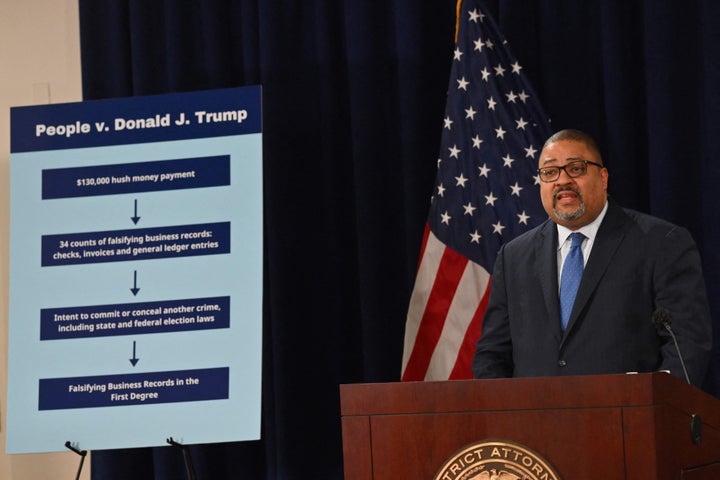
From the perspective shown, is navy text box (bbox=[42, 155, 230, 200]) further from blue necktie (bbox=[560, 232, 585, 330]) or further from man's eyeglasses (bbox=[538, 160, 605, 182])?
blue necktie (bbox=[560, 232, 585, 330])

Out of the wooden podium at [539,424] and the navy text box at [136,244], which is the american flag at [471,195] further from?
the wooden podium at [539,424]

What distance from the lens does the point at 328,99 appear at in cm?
525

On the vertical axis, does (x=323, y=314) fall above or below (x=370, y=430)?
above

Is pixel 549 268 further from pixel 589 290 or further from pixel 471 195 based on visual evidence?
pixel 471 195

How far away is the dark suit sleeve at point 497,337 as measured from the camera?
12.0ft

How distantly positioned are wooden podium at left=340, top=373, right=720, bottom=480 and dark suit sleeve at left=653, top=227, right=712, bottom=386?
→ 73 centimetres

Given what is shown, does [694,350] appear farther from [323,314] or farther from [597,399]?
[323,314]

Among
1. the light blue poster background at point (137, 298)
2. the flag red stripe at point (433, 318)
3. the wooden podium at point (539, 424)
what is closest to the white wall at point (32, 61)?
the light blue poster background at point (137, 298)

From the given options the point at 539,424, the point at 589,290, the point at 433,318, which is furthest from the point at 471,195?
the point at 539,424

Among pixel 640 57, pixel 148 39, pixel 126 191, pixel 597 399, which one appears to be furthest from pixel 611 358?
pixel 148 39

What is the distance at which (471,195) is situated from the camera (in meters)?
4.71

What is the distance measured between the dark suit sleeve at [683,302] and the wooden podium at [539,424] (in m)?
0.73

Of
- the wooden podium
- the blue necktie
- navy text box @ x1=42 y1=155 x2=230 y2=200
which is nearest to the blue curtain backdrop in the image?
navy text box @ x1=42 y1=155 x2=230 y2=200

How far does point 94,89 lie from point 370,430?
350cm
